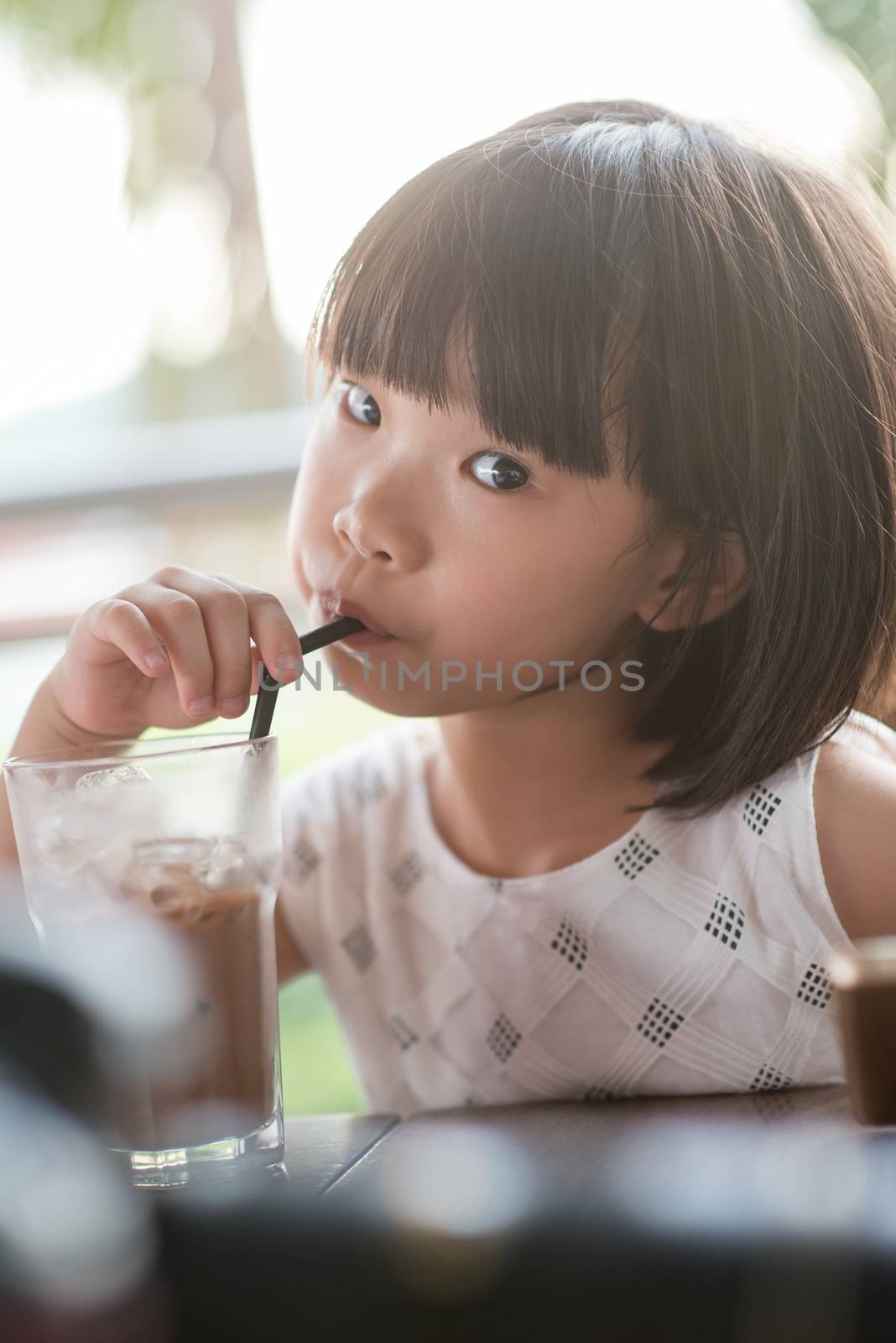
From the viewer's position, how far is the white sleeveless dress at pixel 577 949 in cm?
90

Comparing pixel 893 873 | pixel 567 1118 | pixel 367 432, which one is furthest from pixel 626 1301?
pixel 367 432

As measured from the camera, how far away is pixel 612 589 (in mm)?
914

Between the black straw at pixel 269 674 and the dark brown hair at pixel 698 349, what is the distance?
0.17 meters

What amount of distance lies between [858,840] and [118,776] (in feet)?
1.78

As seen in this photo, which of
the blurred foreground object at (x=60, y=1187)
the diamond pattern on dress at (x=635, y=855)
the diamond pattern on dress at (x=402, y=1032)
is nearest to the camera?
the blurred foreground object at (x=60, y=1187)

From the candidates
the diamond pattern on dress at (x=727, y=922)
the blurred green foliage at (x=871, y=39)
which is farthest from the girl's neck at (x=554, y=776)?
the blurred green foliage at (x=871, y=39)

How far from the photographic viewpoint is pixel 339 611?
0.88 m

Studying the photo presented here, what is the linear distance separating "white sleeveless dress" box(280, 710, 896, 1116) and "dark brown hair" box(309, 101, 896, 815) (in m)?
0.06

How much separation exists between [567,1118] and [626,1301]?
0.28 m

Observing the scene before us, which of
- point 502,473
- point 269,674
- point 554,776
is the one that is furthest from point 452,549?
point 554,776

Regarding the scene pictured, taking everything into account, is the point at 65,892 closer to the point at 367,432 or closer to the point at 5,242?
the point at 367,432

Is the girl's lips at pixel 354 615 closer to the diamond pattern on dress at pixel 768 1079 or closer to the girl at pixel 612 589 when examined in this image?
the girl at pixel 612 589

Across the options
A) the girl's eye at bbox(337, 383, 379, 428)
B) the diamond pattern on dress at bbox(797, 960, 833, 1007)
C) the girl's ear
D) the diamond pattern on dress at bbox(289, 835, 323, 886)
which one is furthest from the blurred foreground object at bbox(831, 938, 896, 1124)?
the diamond pattern on dress at bbox(289, 835, 323, 886)

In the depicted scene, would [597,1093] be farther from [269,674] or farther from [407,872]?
[269,674]
